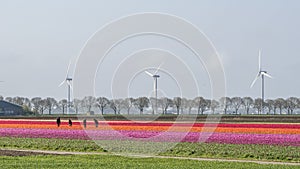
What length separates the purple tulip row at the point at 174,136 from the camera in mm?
34688

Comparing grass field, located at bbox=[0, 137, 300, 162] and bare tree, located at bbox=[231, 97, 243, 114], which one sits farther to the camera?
bare tree, located at bbox=[231, 97, 243, 114]

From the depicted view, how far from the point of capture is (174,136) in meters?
38.1

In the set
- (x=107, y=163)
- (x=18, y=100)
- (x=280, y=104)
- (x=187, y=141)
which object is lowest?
(x=107, y=163)

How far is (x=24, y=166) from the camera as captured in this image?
23000 millimetres

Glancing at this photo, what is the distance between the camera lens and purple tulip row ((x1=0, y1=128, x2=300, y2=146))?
34688mm

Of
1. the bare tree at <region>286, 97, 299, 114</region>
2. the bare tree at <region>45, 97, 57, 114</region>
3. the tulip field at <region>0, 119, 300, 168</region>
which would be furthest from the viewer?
the bare tree at <region>45, 97, 57, 114</region>

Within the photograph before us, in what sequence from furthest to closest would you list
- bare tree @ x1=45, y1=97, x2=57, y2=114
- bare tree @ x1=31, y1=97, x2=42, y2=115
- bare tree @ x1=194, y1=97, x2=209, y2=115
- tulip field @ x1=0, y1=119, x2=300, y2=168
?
1. bare tree @ x1=45, y1=97, x2=57, y2=114
2. bare tree @ x1=31, y1=97, x2=42, y2=115
3. bare tree @ x1=194, y1=97, x2=209, y2=115
4. tulip field @ x1=0, y1=119, x2=300, y2=168

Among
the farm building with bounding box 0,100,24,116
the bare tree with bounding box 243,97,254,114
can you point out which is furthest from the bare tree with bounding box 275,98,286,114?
the farm building with bounding box 0,100,24,116

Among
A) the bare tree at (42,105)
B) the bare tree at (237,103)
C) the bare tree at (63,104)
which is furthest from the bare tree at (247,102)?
the bare tree at (42,105)

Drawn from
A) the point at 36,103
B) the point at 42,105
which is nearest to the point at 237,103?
the point at 42,105

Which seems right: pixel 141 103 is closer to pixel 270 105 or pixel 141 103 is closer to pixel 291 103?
pixel 270 105

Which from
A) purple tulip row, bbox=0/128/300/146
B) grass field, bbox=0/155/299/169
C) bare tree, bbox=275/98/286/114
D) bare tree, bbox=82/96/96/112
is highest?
bare tree, bbox=275/98/286/114

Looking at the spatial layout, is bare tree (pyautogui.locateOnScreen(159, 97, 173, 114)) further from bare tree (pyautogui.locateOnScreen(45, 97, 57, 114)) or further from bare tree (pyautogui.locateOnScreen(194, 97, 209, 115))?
bare tree (pyautogui.locateOnScreen(45, 97, 57, 114))

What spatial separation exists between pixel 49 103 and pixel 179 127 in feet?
300
